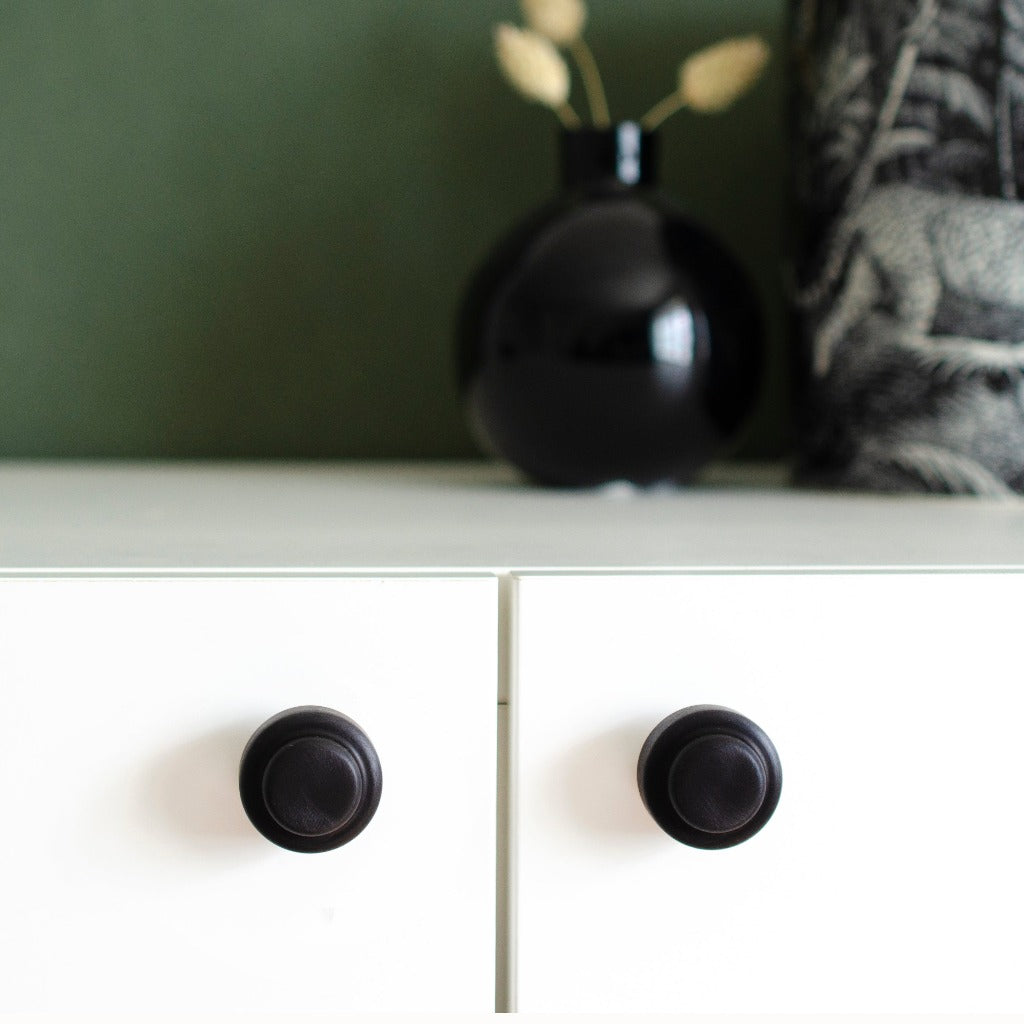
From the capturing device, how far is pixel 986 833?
37 centimetres

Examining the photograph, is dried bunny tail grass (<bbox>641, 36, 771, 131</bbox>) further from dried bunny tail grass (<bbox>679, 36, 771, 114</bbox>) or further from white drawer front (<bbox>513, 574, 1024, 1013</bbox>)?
white drawer front (<bbox>513, 574, 1024, 1013</bbox>)

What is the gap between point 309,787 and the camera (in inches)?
13.4

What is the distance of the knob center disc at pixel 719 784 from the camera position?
34 cm

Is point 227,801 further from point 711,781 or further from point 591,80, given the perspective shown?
point 591,80

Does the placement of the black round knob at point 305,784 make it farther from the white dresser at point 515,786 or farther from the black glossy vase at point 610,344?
the black glossy vase at point 610,344

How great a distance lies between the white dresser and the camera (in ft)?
1.18

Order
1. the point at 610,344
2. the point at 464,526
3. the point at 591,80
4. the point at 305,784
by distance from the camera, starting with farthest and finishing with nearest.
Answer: the point at 591,80, the point at 610,344, the point at 464,526, the point at 305,784

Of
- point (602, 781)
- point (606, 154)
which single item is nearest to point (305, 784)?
point (602, 781)

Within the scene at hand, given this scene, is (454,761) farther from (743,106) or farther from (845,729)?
(743,106)

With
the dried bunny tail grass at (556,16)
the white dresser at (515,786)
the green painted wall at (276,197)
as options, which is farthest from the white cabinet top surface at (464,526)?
the dried bunny tail grass at (556,16)

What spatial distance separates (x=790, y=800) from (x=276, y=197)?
73cm

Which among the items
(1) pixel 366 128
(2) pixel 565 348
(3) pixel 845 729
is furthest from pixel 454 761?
(1) pixel 366 128

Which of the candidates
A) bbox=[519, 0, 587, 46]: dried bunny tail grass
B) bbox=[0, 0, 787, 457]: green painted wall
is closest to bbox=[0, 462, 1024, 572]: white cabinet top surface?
bbox=[0, 0, 787, 457]: green painted wall

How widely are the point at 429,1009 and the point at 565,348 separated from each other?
39cm
